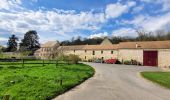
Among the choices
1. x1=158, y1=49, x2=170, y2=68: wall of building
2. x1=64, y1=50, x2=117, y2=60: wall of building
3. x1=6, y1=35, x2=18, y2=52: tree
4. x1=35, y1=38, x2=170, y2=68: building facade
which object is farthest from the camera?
x1=6, y1=35, x2=18, y2=52: tree

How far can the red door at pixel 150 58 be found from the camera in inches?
1936

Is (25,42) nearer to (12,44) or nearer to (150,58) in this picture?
(12,44)

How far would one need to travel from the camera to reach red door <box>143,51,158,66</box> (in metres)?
49.2

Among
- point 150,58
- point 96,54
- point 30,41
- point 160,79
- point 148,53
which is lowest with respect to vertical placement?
point 160,79

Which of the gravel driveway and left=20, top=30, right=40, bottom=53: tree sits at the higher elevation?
left=20, top=30, right=40, bottom=53: tree

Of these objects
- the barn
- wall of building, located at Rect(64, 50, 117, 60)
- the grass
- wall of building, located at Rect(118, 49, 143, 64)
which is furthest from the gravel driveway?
wall of building, located at Rect(64, 50, 117, 60)

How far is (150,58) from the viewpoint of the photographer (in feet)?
162

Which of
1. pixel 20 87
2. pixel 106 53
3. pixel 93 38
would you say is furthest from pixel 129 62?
pixel 93 38

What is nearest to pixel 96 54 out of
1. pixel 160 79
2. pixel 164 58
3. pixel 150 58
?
pixel 150 58

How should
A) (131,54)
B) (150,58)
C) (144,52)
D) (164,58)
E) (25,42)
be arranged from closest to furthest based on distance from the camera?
(164,58) → (150,58) → (144,52) → (131,54) → (25,42)

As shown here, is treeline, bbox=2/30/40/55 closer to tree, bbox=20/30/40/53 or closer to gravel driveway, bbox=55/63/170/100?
tree, bbox=20/30/40/53

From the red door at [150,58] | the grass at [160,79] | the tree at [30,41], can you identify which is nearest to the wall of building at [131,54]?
the red door at [150,58]

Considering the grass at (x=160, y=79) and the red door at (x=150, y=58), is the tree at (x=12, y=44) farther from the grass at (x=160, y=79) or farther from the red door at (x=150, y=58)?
the grass at (x=160, y=79)

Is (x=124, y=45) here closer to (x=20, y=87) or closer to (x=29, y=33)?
(x=20, y=87)
